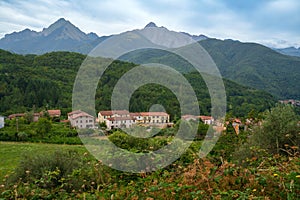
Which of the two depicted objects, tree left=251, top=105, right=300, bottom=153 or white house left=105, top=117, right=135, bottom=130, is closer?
tree left=251, top=105, right=300, bottom=153

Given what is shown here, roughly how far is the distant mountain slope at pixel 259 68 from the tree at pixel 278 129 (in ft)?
324

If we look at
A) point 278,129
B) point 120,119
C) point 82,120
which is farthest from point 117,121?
point 278,129

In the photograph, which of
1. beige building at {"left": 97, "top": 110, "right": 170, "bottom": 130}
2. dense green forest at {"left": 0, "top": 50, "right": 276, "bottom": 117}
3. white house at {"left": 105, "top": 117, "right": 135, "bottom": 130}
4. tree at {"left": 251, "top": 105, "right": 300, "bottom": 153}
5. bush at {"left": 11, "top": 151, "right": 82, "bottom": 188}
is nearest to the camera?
bush at {"left": 11, "top": 151, "right": 82, "bottom": 188}

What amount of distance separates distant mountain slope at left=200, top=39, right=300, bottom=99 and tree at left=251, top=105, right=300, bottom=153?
98818 millimetres

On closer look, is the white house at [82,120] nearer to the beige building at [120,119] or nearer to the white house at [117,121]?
the beige building at [120,119]

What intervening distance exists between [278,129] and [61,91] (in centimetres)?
4826

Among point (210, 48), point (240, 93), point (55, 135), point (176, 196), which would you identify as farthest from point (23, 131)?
point (210, 48)

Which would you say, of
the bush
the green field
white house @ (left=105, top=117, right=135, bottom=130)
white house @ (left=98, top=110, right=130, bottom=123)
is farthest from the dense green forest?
the bush

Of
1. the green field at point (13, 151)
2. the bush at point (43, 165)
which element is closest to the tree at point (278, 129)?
the bush at point (43, 165)

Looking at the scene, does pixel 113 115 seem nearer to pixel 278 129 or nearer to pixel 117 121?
pixel 117 121

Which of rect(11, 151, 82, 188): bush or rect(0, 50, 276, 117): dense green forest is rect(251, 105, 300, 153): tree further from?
rect(0, 50, 276, 117): dense green forest

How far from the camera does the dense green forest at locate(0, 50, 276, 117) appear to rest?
42.9 meters

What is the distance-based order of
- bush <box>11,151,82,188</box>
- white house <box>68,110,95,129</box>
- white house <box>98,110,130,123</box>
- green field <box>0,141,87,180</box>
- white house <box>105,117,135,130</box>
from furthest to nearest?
white house <box>68,110,95,129</box> < white house <box>98,110,130,123</box> < white house <box>105,117,135,130</box> < green field <box>0,141,87,180</box> < bush <box>11,151,82,188</box>

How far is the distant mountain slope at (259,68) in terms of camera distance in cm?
11019
